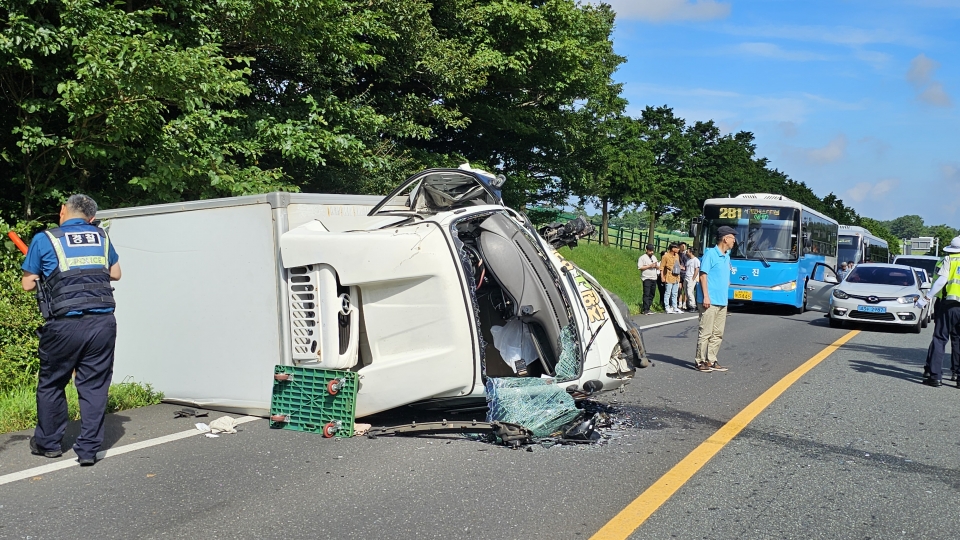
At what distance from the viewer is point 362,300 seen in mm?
5836

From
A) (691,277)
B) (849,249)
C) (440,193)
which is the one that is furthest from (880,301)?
(849,249)

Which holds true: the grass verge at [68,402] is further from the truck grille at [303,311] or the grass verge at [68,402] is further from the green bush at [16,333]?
the truck grille at [303,311]

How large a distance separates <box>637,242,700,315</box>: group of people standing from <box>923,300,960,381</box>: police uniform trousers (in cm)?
950

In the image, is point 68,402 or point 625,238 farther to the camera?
point 625,238

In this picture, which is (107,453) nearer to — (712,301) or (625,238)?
(712,301)

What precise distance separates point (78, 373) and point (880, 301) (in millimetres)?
14554

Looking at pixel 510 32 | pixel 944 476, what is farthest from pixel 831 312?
pixel 944 476

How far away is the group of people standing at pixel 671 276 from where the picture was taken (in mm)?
18625

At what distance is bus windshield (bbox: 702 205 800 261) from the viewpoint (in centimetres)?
1997

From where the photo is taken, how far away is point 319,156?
11625 mm

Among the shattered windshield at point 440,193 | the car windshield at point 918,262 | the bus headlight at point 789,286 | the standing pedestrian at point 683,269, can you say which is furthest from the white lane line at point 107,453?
the car windshield at point 918,262

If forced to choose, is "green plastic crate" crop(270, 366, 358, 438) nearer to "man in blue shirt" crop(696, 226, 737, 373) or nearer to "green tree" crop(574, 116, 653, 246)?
"man in blue shirt" crop(696, 226, 737, 373)

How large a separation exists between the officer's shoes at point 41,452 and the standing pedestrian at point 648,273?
1488 cm

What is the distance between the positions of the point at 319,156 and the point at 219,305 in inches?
225
